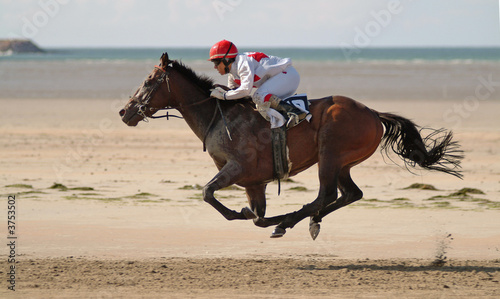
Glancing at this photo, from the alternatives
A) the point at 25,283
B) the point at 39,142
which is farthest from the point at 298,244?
the point at 39,142

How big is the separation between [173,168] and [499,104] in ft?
61.4

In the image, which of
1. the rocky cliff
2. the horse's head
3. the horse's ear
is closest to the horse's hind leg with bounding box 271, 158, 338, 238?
the horse's head

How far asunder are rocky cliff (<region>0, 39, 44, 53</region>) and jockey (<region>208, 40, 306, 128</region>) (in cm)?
14772

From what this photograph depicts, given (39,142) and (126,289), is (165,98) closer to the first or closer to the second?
(126,289)

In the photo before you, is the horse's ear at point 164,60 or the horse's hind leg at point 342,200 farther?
the horse's hind leg at point 342,200

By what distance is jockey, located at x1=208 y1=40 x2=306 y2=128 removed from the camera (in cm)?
777

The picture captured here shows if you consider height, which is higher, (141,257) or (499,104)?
(499,104)

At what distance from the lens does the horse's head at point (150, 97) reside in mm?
8016

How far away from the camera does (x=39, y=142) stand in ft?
61.1

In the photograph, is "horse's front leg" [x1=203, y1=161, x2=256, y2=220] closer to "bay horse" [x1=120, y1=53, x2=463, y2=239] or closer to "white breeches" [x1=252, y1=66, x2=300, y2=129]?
"bay horse" [x1=120, y1=53, x2=463, y2=239]

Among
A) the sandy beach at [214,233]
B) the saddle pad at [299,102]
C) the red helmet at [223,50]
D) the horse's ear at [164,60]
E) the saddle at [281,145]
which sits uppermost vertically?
the red helmet at [223,50]

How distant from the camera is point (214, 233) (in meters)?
9.71

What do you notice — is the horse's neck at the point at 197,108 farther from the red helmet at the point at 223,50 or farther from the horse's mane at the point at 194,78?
the red helmet at the point at 223,50

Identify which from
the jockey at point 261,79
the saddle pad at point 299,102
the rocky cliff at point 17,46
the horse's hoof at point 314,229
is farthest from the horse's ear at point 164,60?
the rocky cliff at point 17,46
